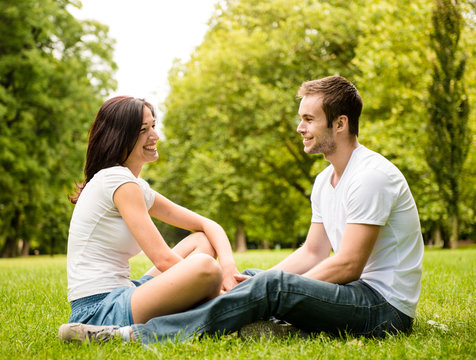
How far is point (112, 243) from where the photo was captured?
3395mm

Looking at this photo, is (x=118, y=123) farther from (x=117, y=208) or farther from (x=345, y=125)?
(x=345, y=125)

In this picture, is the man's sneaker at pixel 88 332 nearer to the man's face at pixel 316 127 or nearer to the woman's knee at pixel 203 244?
the woman's knee at pixel 203 244

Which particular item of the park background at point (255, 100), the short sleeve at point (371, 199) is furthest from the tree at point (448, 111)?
the short sleeve at point (371, 199)

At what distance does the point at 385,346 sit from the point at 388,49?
17404 millimetres

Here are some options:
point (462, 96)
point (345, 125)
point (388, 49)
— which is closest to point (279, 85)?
point (388, 49)

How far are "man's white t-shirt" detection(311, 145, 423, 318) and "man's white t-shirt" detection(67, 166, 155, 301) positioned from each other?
1.50m

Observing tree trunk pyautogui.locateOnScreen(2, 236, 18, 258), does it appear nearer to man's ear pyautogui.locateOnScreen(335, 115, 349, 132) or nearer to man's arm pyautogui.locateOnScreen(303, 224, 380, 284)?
man's ear pyautogui.locateOnScreen(335, 115, 349, 132)

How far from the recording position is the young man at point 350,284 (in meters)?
3.18

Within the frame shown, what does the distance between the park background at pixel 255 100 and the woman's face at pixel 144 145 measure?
15294mm

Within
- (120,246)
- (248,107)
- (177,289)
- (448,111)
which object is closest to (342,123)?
(177,289)

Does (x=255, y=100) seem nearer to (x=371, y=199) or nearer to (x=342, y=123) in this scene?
(x=342, y=123)

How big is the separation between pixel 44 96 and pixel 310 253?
2020 cm

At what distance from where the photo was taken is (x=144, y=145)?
3684 mm

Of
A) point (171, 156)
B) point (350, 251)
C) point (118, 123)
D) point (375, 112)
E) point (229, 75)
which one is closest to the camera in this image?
point (350, 251)
